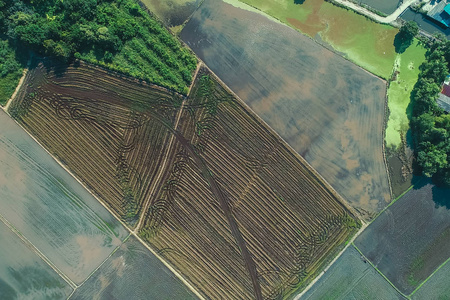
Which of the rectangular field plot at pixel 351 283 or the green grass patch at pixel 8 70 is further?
the rectangular field plot at pixel 351 283

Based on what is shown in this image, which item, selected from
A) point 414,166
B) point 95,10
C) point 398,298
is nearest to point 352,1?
point 414,166

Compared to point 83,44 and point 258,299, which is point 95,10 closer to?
point 83,44

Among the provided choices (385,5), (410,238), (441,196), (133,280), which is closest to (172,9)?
(385,5)

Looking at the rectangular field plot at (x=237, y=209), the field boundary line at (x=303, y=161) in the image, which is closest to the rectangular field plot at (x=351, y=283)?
the rectangular field plot at (x=237, y=209)

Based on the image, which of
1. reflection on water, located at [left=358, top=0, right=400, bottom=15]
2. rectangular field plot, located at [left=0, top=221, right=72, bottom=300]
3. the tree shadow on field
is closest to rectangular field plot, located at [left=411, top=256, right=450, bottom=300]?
the tree shadow on field

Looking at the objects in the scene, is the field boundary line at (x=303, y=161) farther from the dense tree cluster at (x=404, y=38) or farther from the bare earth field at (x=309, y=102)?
the dense tree cluster at (x=404, y=38)
